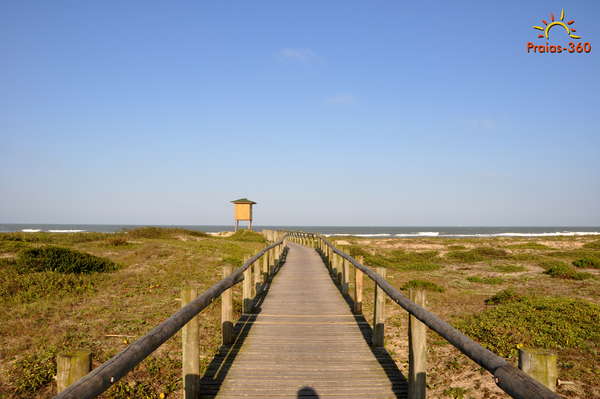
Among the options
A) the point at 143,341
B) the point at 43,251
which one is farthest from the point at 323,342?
the point at 43,251

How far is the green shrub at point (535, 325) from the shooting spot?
7723 mm

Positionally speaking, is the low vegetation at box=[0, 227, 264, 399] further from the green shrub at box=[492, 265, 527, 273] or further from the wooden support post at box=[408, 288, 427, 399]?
the green shrub at box=[492, 265, 527, 273]

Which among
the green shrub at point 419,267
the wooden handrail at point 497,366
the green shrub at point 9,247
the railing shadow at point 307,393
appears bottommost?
the green shrub at point 419,267

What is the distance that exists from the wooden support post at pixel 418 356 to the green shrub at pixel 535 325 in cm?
380

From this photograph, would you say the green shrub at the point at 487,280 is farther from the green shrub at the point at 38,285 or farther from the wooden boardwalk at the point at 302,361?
the green shrub at the point at 38,285

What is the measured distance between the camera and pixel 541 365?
7.95 ft

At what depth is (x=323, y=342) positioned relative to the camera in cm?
690

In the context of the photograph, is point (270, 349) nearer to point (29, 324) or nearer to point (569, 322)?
point (29, 324)

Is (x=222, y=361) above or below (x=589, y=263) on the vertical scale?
above

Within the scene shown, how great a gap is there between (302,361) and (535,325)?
232 inches

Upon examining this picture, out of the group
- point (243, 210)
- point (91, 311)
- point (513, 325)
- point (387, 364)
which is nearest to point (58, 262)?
point (91, 311)

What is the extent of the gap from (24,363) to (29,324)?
95.3 inches

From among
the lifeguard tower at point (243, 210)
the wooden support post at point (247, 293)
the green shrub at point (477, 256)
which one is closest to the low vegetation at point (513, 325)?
the wooden support post at point (247, 293)

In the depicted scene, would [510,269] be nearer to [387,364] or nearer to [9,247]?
[387,364]
